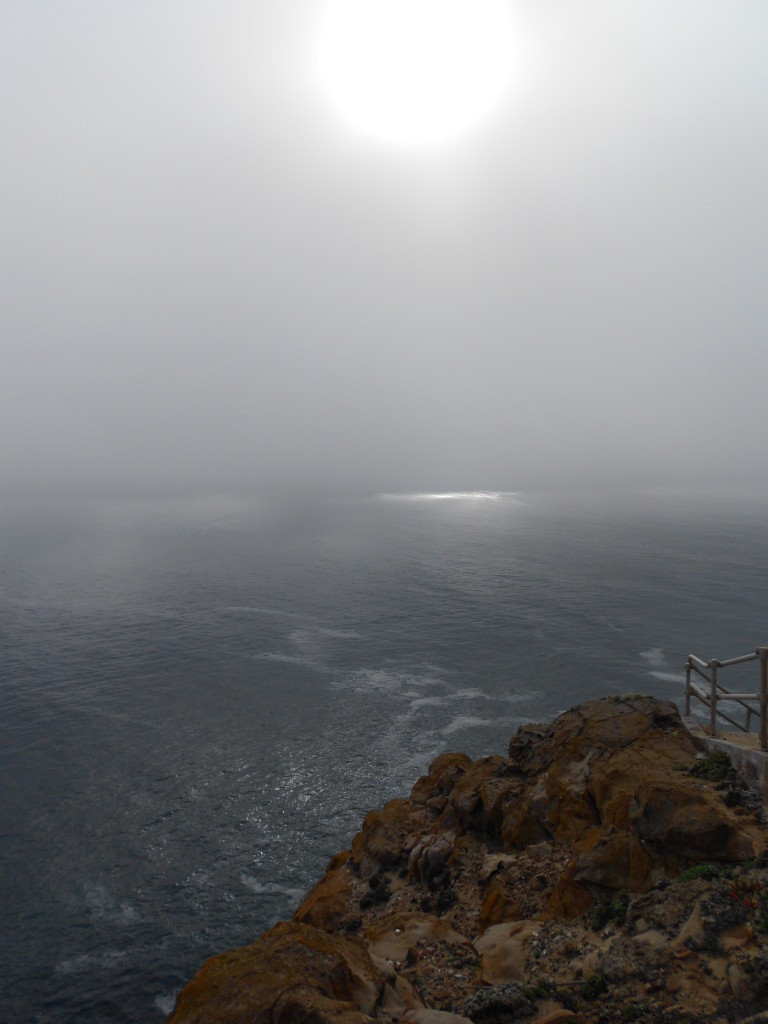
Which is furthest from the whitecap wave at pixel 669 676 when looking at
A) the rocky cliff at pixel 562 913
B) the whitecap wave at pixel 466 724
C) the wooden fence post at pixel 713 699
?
the wooden fence post at pixel 713 699

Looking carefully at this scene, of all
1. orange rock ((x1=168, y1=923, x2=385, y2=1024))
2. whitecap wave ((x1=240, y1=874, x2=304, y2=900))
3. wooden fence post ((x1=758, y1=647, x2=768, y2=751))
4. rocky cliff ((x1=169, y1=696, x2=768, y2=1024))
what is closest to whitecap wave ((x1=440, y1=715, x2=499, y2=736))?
whitecap wave ((x1=240, y1=874, x2=304, y2=900))

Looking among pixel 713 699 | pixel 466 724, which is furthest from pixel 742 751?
pixel 466 724

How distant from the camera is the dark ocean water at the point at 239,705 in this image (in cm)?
2673

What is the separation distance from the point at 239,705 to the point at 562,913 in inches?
1650

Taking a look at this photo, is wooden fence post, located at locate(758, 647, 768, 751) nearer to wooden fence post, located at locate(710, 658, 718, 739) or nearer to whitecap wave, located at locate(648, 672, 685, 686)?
wooden fence post, located at locate(710, 658, 718, 739)

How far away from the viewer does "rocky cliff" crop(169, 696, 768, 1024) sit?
901cm

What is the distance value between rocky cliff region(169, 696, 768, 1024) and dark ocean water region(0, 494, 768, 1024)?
1248 centimetres

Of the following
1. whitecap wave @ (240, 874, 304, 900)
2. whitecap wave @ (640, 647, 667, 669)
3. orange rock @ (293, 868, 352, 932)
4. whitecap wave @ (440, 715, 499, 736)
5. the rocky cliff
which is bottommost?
whitecap wave @ (240, 874, 304, 900)

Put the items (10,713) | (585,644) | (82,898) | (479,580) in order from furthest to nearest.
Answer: (479,580), (585,644), (10,713), (82,898)

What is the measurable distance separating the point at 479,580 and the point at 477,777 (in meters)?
78.1

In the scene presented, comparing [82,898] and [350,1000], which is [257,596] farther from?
[350,1000]

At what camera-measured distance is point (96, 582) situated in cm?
10244

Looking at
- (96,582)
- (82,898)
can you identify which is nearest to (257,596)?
(96,582)

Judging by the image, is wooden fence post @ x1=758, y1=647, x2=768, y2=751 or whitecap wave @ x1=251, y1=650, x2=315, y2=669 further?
whitecap wave @ x1=251, y1=650, x2=315, y2=669
